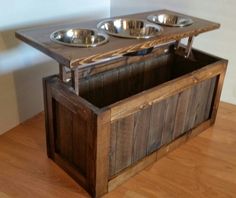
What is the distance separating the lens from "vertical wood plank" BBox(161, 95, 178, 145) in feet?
4.58


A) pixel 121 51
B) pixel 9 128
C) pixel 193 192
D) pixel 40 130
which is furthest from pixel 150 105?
pixel 9 128

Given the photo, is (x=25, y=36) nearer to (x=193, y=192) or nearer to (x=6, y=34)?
(x=6, y=34)

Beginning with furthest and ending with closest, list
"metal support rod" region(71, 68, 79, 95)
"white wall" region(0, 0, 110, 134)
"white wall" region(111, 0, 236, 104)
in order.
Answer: "white wall" region(111, 0, 236, 104)
"white wall" region(0, 0, 110, 134)
"metal support rod" region(71, 68, 79, 95)

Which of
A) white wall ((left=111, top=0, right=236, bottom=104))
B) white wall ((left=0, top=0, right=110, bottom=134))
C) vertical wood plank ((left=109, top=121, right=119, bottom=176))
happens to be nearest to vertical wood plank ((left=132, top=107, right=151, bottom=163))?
vertical wood plank ((left=109, top=121, right=119, bottom=176))

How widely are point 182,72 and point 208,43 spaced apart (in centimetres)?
33

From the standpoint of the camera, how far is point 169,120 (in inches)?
56.8

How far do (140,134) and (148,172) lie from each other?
0.20 meters

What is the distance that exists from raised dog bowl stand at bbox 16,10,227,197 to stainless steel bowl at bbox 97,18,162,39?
0.06m

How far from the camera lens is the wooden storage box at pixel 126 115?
118 cm

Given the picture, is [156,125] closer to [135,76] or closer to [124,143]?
[124,143]

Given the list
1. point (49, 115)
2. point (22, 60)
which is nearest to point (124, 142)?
point (49, 115)

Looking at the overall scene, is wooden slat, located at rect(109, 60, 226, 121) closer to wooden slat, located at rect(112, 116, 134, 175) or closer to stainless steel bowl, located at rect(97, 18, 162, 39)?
wooden slat, located at rect(112, 116, 134, 175)

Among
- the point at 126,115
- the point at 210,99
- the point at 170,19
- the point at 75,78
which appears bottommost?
the point at 210,99

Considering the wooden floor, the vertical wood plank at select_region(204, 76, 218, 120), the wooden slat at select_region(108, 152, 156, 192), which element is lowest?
the wooden floor
